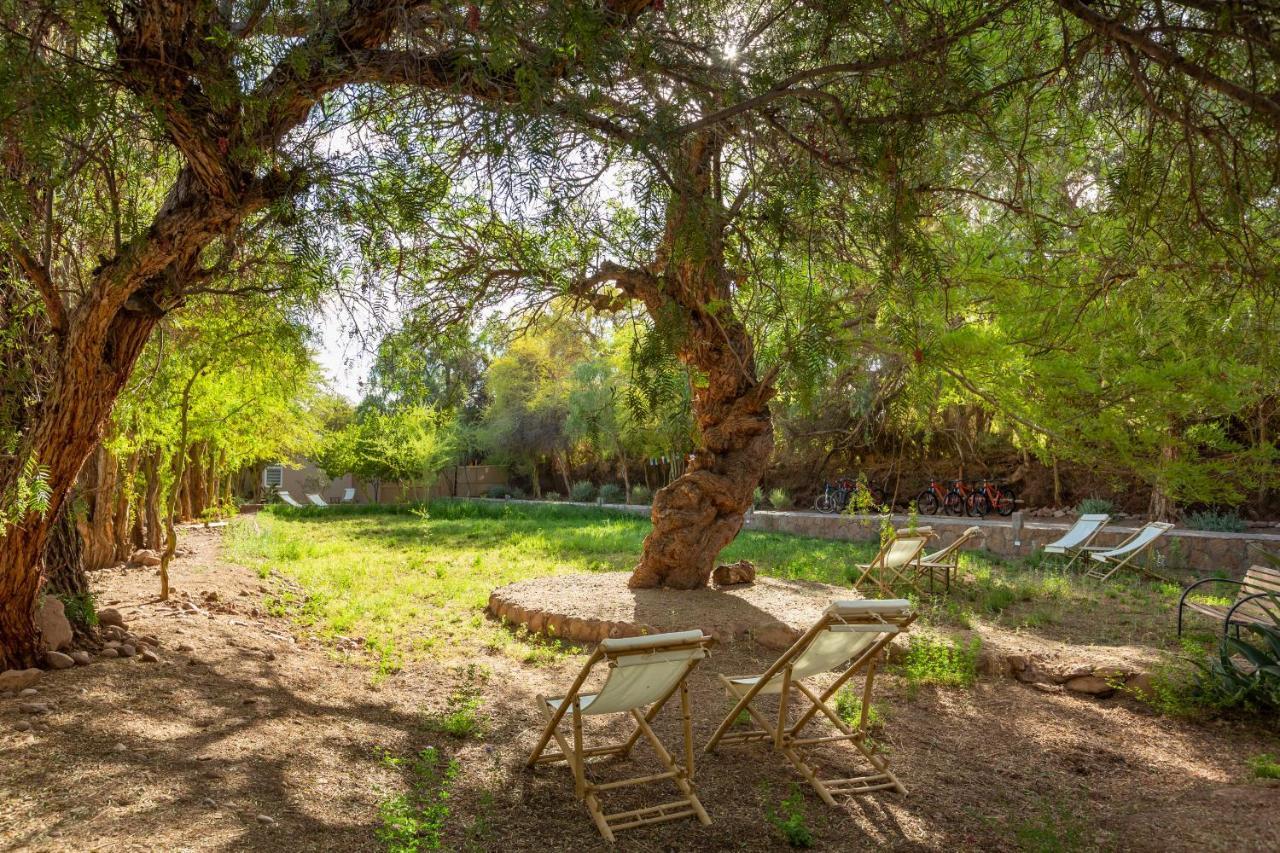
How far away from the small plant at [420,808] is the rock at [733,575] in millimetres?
4663

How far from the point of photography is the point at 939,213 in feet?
19.2

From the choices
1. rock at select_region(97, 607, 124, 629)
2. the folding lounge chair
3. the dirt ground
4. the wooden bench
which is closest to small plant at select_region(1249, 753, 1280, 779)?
the dirt ground

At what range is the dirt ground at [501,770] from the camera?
3207 mm

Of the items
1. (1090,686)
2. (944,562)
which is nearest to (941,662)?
(1090,686)

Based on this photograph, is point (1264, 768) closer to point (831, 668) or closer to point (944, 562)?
point (831, 668)

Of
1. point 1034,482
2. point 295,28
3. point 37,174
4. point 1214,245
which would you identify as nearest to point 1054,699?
point 1214,245

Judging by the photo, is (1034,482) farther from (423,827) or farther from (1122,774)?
(423,827)

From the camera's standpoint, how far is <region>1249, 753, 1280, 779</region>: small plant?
13.1 ft

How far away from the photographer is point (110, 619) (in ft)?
18.3

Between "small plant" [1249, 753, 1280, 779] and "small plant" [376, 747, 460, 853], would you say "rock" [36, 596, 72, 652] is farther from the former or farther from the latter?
"small plant" [1249, 753, 1280, 779]

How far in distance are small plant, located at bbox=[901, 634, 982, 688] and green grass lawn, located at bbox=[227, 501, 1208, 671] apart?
4.20ft

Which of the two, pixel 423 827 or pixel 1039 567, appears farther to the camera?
pixel 1039 567

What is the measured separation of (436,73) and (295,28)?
2.20 feet

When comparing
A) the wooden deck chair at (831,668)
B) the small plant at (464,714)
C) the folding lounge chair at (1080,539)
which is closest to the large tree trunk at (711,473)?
the small plant at (464,714)
